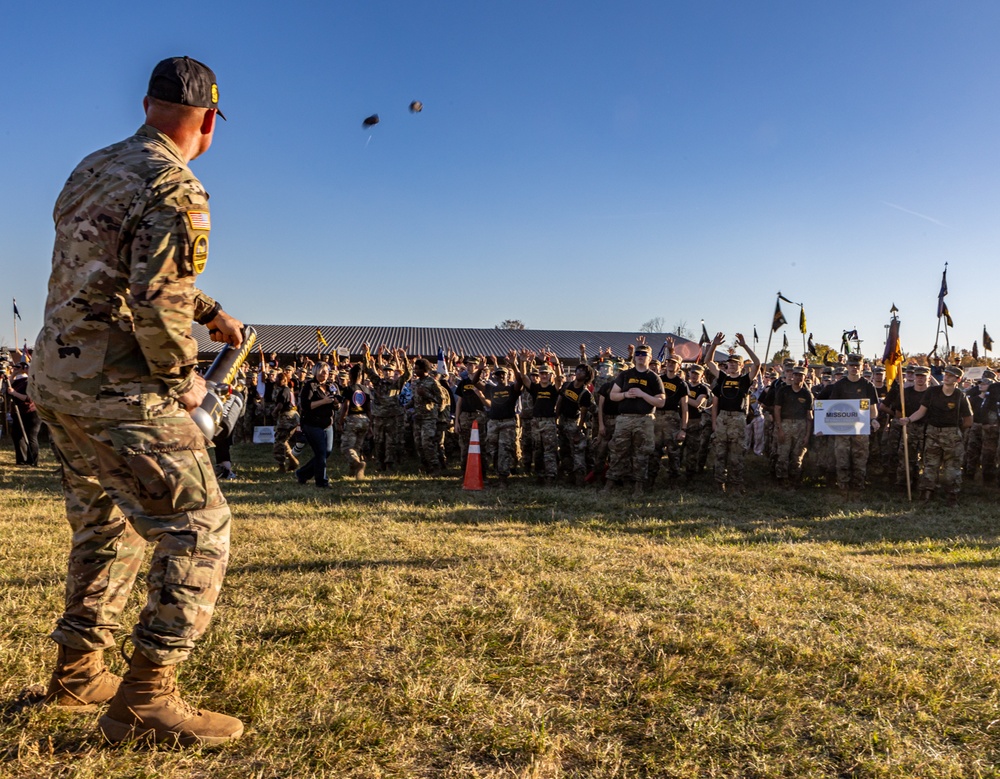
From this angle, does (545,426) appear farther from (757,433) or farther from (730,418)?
(757,433)

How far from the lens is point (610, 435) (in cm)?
1213

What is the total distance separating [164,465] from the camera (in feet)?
8.10

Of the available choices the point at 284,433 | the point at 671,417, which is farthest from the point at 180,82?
the point at 284,433

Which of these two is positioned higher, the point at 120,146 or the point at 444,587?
the point at 120,146

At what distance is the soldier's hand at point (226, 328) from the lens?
2895mm

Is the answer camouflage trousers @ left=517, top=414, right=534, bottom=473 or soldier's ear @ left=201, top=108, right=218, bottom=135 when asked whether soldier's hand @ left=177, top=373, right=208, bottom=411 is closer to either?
soldier's ear @ left=201, top=108, right=218, bottom=135

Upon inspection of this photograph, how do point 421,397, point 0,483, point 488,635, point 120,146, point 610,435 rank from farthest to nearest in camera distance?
point 421,397
point 610,435
point 0,483
point 488,635
point 120,146

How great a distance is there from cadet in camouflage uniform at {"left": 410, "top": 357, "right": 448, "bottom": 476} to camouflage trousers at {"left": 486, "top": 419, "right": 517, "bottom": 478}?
1.31 m

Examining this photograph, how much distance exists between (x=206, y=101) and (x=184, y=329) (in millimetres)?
972

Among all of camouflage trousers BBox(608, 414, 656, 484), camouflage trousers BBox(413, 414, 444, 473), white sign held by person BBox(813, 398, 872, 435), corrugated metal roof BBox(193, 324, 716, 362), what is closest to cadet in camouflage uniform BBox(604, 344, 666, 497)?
camouflage trousers BBox(608, 414, 656, 484)

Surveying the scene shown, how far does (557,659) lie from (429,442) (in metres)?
9.47

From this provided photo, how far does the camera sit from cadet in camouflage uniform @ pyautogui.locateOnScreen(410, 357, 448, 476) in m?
13.1

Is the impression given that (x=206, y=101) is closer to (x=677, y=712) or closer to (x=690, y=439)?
(x=677, y=712)

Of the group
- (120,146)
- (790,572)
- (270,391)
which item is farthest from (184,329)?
(270,391)
